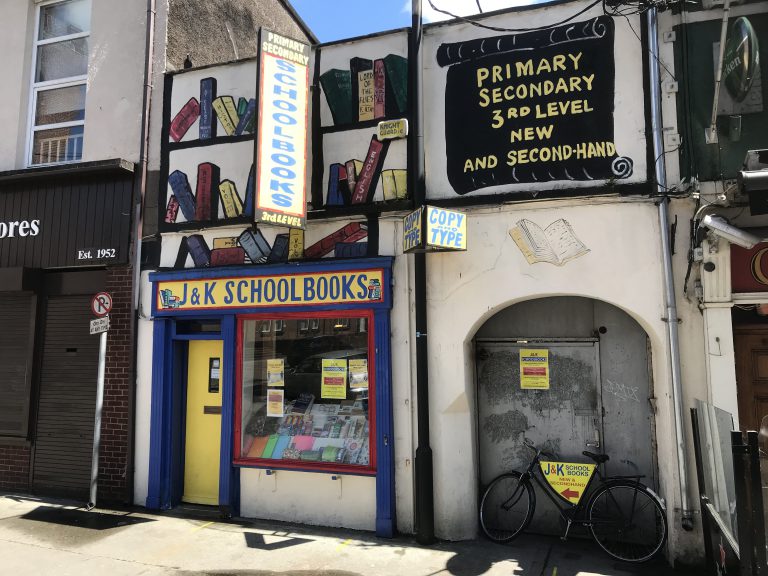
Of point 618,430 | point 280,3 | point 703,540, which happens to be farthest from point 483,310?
point 280,3

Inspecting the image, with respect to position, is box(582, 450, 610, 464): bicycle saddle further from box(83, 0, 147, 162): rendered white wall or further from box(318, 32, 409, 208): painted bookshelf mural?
box(83, 0, 147, 162): rendered white wall

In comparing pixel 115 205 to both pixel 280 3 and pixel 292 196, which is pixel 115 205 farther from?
pixel 280 3

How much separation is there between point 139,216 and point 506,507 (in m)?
6.25

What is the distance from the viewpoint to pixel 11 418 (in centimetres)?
813

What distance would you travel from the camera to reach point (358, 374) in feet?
22.1

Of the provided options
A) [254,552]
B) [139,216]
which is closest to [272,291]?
[139,216]

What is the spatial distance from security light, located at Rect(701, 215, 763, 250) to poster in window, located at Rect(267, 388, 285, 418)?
5275 millimetres

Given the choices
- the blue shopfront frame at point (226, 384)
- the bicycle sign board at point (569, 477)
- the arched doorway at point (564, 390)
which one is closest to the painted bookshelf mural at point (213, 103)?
the blue shopfront frame at point (226, 384)

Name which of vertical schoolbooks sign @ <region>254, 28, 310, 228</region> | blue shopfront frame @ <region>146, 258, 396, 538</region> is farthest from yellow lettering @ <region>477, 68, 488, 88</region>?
blue shopfront frame @ <region>146, 258, 396, 538</region>

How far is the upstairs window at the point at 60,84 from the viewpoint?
28.3 ft

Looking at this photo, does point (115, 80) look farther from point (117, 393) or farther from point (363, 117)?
point (117, 393)

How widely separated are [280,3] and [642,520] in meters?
11.8

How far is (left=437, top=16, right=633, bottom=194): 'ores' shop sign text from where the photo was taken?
6055mm

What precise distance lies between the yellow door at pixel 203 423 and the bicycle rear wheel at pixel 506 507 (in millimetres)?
3643
